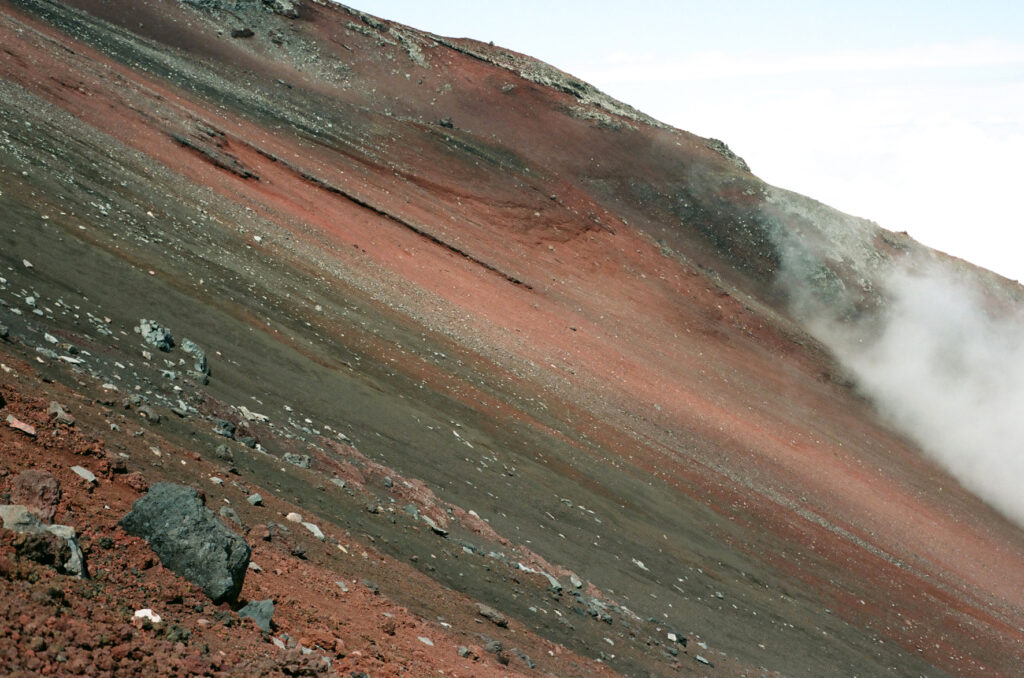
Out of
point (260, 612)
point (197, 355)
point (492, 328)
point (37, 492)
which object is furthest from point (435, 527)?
point (492, 328)

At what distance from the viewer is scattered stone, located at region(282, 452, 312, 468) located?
1145 centimetres

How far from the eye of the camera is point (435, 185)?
35656 millimetres

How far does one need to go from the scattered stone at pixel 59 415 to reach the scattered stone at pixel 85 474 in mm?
853

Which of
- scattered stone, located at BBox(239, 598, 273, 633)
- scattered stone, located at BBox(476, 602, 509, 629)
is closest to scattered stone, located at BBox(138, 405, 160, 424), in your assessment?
scattered stone, located at BBox(239, 598, 273, 633)

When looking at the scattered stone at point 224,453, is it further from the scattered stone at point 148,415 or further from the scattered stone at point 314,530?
the scattered stone at point 314,530

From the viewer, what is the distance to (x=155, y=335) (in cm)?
1287

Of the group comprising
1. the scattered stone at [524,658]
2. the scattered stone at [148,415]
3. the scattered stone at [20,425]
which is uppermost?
the scattered stone at [20,425]

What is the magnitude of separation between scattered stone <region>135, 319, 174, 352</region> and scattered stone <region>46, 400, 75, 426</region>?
4260 mm

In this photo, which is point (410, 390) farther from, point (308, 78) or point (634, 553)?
point (308, 78)

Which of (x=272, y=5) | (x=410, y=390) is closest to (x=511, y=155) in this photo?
(x=272, y=5)

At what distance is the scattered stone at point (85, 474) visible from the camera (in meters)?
7.56

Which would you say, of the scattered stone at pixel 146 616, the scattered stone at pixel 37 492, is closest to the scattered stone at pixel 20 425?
the scattered stone at pixel 37 492

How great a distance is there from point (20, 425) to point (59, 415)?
64cm

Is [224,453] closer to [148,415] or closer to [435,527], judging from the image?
[148,415]
